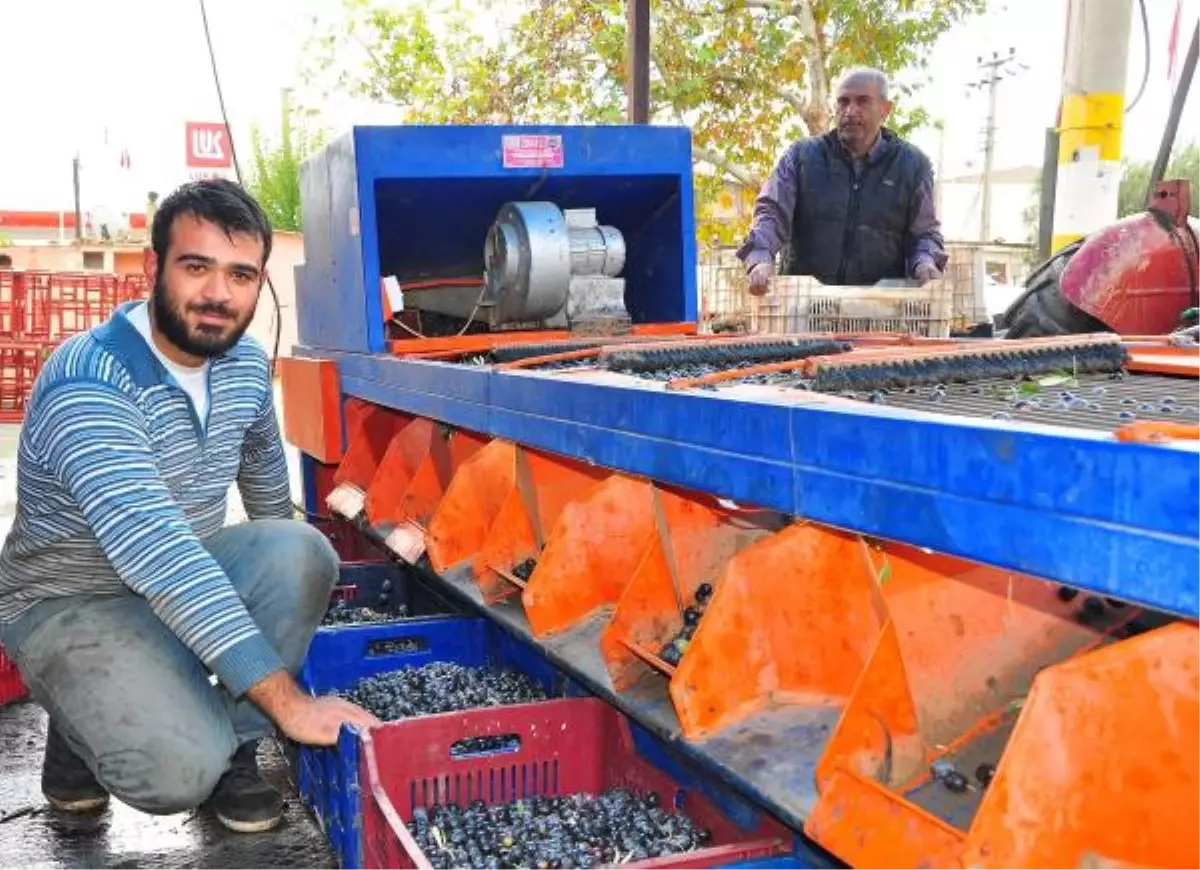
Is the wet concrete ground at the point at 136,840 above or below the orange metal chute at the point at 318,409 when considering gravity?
below

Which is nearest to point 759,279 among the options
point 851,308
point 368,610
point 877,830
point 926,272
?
point 851,308

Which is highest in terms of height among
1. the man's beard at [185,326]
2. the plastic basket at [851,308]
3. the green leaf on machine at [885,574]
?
the man's beard at [185,326]

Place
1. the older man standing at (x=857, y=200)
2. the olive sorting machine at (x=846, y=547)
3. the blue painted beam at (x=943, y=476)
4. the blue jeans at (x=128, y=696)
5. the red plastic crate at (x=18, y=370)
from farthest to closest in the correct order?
the red plastic crate at (x=18, y=370) → the older man standing at (x=857, y=200) → the blue jeans at (x=128, y=696) → the olive sorting machine at (x=846, y=547) → the blue painted beam at (x=943, y=476)

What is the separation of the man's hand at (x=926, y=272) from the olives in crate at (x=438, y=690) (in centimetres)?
264

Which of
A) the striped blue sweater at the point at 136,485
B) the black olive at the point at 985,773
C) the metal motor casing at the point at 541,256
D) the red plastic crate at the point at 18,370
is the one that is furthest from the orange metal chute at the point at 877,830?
the red plastic crate at the point at 18,370

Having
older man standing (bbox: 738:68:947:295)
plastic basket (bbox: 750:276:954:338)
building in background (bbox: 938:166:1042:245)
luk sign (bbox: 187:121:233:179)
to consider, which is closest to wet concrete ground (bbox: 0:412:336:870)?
plastic basket (bbox: 750:276:954:338)

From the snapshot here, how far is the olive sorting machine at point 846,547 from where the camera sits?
4.32 feet

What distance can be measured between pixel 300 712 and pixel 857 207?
3.63m

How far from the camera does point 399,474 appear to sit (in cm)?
404

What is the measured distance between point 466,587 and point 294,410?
2.09m

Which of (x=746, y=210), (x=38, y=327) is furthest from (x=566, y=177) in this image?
(x=38, y=327)

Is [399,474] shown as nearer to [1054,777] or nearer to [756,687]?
[756,687]

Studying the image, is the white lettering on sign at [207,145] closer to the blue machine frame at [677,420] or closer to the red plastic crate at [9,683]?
the blue machine frame at [677,420]

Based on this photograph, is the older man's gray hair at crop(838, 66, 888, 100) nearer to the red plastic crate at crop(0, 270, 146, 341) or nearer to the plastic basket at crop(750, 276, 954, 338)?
the plastic basket at crop(750, 276, 954, 338)
